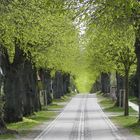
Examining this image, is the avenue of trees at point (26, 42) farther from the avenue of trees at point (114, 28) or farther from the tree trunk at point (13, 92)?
the avenue of trees at point (114, 28)

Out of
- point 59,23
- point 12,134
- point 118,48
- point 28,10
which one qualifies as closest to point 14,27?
point 28,10

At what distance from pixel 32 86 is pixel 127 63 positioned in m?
10.9

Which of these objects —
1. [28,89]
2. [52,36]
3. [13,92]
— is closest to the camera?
[52,36]

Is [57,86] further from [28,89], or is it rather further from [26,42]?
[26,42]

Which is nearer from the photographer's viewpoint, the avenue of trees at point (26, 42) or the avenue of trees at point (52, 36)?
the avenue of trees at point (52, 36)

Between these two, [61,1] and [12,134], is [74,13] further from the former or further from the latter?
[12,134]

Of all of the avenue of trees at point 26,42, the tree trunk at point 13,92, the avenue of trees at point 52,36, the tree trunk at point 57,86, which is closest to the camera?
the avenue of trees at point 52,36

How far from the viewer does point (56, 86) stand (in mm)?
87312

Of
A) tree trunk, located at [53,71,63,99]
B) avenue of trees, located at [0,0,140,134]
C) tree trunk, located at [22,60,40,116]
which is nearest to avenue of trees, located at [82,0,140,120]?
avenue of trees, located at [0,0,140,134]

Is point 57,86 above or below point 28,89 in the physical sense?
above

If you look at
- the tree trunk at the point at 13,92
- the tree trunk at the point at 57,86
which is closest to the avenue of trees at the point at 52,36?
the tree trunk at the point at 13,92

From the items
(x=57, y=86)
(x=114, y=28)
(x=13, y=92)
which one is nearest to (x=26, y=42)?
(x=114, y=28)

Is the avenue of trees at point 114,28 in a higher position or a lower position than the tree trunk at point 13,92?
higher

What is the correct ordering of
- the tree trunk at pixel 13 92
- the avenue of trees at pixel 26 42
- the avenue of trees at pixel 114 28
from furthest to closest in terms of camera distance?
the tree trunk at pixel 13 92
the avenue of trees at pixel 26 42
the avenue of trees at pixel 114 28
